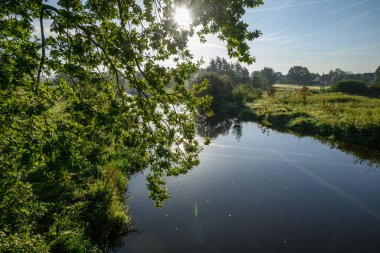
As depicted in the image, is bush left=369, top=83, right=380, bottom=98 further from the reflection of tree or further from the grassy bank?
the reflection of tree

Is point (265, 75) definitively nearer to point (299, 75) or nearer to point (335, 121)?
point (299, 75)

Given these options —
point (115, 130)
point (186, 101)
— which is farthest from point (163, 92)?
point (115, 130)

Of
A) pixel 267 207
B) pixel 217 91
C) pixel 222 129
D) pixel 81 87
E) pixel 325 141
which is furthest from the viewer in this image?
pixel 217 91

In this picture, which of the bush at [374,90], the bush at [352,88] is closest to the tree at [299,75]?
the bush at [352,88]

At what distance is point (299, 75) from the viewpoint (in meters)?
126

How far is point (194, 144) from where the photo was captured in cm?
699

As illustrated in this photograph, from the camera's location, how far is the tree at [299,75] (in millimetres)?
125188

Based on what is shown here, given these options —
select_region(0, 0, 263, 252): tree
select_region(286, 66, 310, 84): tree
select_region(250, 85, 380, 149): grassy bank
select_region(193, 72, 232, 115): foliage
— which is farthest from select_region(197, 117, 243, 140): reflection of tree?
select_region(286, 66, 310, 84): tree

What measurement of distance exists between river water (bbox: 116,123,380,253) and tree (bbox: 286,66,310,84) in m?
116

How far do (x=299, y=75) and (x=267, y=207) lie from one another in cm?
12692

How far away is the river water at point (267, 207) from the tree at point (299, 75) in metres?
116

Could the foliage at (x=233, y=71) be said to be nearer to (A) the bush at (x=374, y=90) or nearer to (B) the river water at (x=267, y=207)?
(A) the bush at (x=374, y=90)

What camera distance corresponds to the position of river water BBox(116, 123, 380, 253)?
10117mm

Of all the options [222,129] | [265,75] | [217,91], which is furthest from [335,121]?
[265,75]
